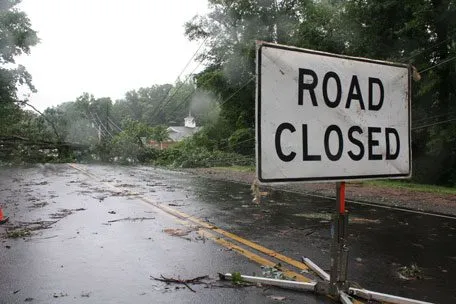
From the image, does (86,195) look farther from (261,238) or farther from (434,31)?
(434,31)

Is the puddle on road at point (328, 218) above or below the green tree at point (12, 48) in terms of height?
below

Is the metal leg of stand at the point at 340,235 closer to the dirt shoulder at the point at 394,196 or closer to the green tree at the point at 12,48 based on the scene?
the dirt shoulder at the point at 394,196

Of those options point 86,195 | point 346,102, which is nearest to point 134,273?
point 346,102

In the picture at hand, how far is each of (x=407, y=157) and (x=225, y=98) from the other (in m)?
39.5

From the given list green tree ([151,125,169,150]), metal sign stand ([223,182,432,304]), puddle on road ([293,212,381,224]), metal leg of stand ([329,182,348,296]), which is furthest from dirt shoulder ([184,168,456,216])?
green tree ([151,125,169,150])

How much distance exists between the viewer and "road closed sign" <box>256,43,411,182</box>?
336 cm

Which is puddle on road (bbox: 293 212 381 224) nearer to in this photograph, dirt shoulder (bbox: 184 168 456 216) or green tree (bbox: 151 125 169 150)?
dirt shoulder (bbox: 184 168 456 216)

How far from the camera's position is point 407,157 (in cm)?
399

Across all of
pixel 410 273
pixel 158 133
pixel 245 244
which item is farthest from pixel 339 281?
pixel 158 133

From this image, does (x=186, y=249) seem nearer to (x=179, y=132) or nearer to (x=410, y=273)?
(x=410, y=273)

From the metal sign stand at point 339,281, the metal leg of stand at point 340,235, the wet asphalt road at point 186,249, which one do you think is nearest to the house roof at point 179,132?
the wet asphalt road at point 186,249

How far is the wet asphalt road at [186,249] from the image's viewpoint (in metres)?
4.45

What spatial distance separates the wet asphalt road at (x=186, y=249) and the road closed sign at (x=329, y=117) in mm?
1395

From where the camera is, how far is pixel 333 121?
3.62m
